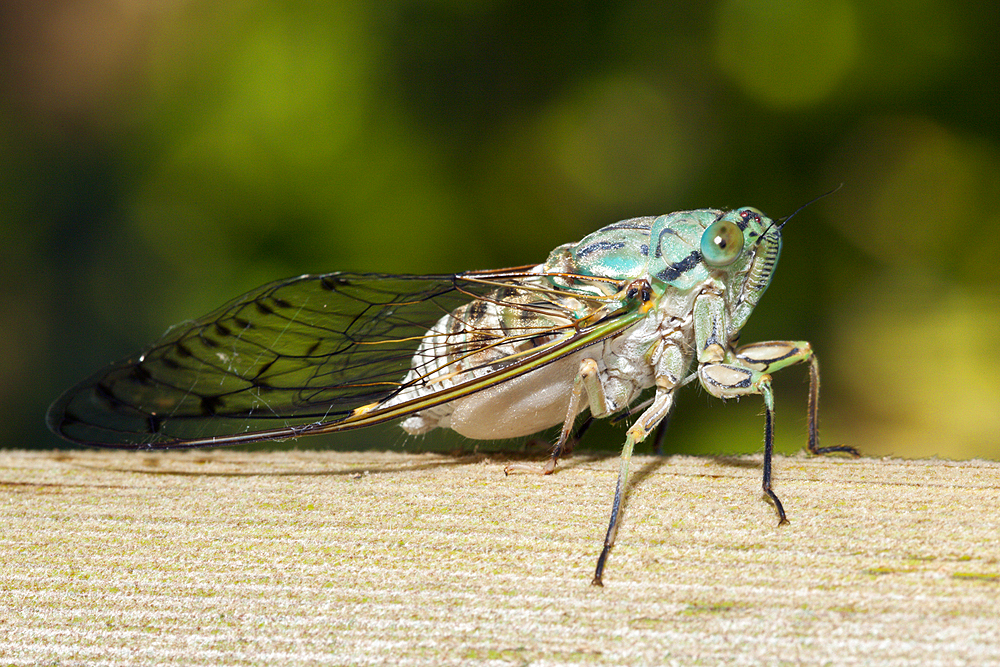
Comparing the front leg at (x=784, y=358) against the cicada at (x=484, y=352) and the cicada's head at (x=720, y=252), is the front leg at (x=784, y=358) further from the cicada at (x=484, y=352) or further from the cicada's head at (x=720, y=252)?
the cicada's head at (x=720, y=252)

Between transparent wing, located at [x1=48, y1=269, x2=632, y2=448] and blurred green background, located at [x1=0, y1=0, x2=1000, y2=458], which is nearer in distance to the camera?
transparent wing, located at [x1=48, y1=269, x2=632, y2=448]

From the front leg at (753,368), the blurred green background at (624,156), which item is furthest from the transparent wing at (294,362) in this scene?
the blurred green background at (624,156)

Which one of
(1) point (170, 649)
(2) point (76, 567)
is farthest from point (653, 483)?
(2) point (76, 567)

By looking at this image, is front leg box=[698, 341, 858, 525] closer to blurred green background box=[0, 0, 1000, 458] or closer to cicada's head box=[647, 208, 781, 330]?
cicada's head box=[647, 208, 781, 330]

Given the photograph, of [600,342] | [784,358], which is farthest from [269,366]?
[784,358]

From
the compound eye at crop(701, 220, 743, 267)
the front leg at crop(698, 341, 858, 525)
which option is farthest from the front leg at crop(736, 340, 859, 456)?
the compound eye at crop(701, 220, 743, 267)

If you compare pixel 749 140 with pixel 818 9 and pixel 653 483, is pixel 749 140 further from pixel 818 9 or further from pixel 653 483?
pixel 653 483
